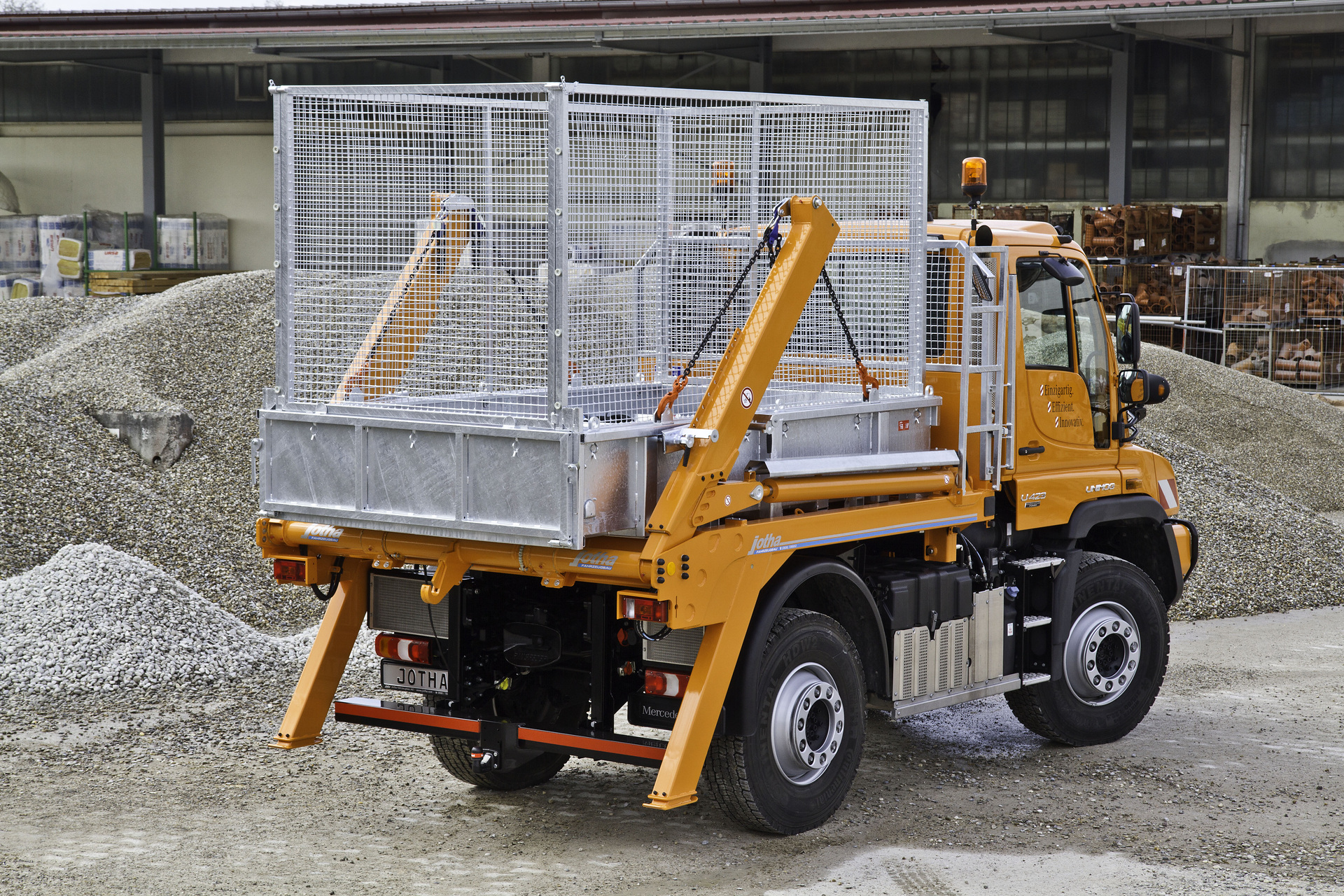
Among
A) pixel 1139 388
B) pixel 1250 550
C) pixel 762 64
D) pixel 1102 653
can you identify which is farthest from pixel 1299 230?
pixel 1102 653

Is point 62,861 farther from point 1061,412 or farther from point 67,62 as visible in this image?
point 67,62

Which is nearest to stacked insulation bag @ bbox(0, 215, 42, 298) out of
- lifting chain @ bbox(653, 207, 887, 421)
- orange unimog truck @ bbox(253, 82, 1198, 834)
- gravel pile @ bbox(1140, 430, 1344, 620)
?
gravel pile @ bbox(1140, 430, 1344, 620)

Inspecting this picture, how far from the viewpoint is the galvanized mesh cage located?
5.91 metres

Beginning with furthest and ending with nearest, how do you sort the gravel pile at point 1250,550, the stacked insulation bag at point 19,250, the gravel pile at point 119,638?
the stacked insulation bag at point 19,250, the gravel pile at point 1250,550, the gravel pile at point 119,638

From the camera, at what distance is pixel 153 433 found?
609 inches

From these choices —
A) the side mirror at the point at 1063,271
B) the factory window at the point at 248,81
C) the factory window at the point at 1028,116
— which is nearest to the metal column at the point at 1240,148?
the factory window at the point at 1028,116

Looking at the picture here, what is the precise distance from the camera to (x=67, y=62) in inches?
1189

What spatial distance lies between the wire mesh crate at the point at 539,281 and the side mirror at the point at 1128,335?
1.40 m

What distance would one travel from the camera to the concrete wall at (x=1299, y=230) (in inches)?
974

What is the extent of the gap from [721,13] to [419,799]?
67.4 feet

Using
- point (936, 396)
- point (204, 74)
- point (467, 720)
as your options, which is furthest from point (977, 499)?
point (204, 74)

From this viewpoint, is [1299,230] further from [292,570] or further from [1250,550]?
[292,570]

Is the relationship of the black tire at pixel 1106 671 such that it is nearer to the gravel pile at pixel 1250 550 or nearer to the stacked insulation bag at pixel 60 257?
the gravel pile at pixel 1250 550

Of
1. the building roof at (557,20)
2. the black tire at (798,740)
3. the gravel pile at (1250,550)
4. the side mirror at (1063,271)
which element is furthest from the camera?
the building roof at (557,20)
